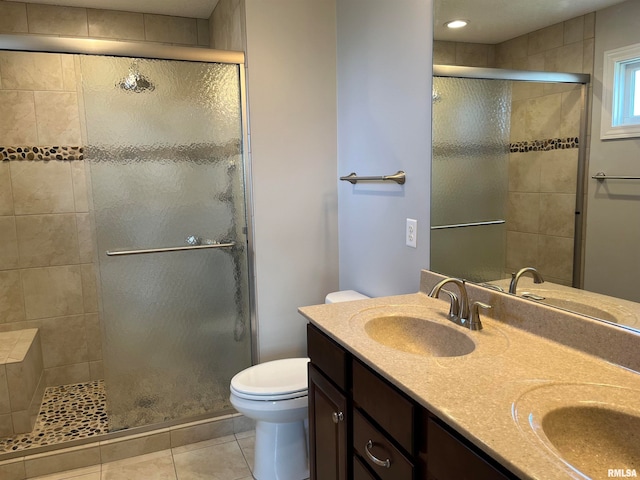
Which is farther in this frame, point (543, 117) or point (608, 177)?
point (543, 117)

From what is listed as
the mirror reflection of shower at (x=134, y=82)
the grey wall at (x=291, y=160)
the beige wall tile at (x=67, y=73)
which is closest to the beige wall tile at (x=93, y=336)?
the grey wall at (x=291, y=160)

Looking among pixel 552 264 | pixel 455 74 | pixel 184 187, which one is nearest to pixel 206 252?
pixel 184 187

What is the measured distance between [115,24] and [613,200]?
3086mm

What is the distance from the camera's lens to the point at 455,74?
176cm

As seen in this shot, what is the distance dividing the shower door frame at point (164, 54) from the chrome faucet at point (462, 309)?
1.26m

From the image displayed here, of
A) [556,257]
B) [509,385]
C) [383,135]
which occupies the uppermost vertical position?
[383,135]

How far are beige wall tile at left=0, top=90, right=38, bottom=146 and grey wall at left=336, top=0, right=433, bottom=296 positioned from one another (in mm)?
1948

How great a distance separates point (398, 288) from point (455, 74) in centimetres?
96

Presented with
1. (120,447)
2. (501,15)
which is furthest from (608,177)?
(120,447)

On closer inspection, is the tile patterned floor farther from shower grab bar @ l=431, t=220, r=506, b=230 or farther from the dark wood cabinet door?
shower grab bar @ l=431, t=220, r=506, b=230

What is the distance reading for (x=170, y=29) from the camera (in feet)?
10.4

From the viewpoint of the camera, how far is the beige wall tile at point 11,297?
2965 millimetres

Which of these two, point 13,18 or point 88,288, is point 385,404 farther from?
point 13,18

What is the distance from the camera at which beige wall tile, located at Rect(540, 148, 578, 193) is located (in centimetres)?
131
